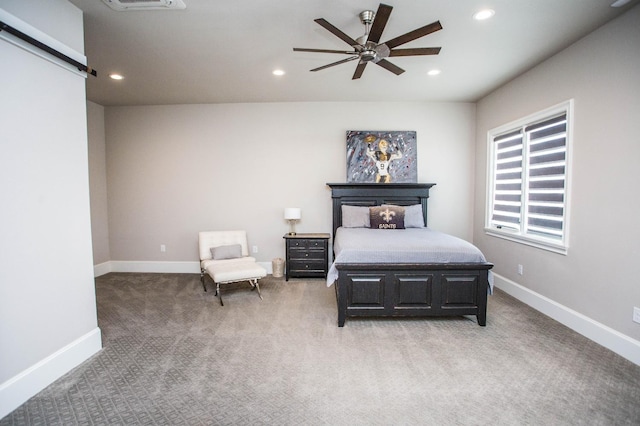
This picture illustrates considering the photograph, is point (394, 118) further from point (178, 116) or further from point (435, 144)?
point (178, 116)

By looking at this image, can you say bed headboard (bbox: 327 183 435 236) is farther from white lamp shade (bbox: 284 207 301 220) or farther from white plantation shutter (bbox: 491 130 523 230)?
white plantation shutter (bbox: 491 130 523 230)

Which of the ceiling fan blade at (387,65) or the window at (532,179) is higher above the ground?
the ceiling fan blade at (387,65)

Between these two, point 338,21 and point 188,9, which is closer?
point 188,9

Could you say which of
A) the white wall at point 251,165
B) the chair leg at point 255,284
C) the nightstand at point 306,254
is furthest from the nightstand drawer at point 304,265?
the chair leg at point 255,284

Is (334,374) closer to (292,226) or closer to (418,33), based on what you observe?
(418,33)

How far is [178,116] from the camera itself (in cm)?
499

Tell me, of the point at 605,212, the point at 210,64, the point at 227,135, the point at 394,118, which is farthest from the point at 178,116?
the point at 605,212

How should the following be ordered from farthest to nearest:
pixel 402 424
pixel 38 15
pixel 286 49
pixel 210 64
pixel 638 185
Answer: pixel 210 64 < pixel 286 49 < pixel 638 185 < pixel 38 15 < pixel 402 424

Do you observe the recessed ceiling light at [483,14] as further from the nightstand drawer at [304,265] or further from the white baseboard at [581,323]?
the nightstand drawer at [304,265]

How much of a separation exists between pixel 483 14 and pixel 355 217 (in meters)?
2.83

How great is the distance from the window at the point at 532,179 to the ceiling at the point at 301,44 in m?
0.74

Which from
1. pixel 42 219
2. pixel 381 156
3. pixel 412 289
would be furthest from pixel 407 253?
pixel 42 219

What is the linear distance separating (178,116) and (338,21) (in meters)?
3.57

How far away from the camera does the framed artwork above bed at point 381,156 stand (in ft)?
15.9
